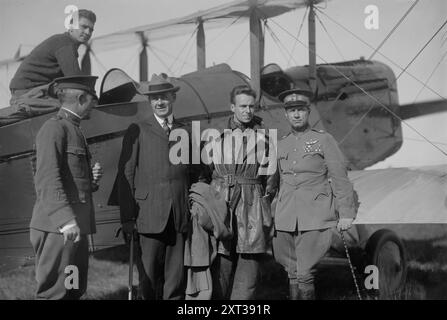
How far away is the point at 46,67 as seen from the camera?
3.89 meters

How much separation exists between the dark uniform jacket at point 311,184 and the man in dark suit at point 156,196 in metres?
0.66

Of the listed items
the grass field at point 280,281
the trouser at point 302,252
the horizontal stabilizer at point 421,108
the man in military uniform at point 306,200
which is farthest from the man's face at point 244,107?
the horizontal stabilizer at point 421,108

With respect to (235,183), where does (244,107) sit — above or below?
above

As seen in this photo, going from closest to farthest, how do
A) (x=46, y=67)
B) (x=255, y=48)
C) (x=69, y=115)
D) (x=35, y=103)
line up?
1. (x=69, y=115)
2. (x=35, y=103)
3. (x=46, y=67)
4. (x=255, y=48)

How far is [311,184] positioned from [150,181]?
1.06 m

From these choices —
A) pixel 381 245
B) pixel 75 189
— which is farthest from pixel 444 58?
pixel 75 189

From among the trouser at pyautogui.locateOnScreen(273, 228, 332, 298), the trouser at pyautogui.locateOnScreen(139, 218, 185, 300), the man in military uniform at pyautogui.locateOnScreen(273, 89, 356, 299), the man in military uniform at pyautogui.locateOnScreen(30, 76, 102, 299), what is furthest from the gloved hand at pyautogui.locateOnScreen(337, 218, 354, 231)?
the man in military uniform at pyautogui.locateOnScreen(30, 76, 102, 299)

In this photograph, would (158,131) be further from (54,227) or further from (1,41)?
(1,41)

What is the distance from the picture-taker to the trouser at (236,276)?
3.39 meters

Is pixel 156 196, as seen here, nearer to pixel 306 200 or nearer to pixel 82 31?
pixel 306 200

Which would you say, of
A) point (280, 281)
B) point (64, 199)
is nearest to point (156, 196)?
point (64, 199)

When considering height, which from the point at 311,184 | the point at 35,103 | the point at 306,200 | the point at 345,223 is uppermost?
the point at 35,103

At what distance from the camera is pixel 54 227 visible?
3.19 meters

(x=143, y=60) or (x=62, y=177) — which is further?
(x=143, y=60)
